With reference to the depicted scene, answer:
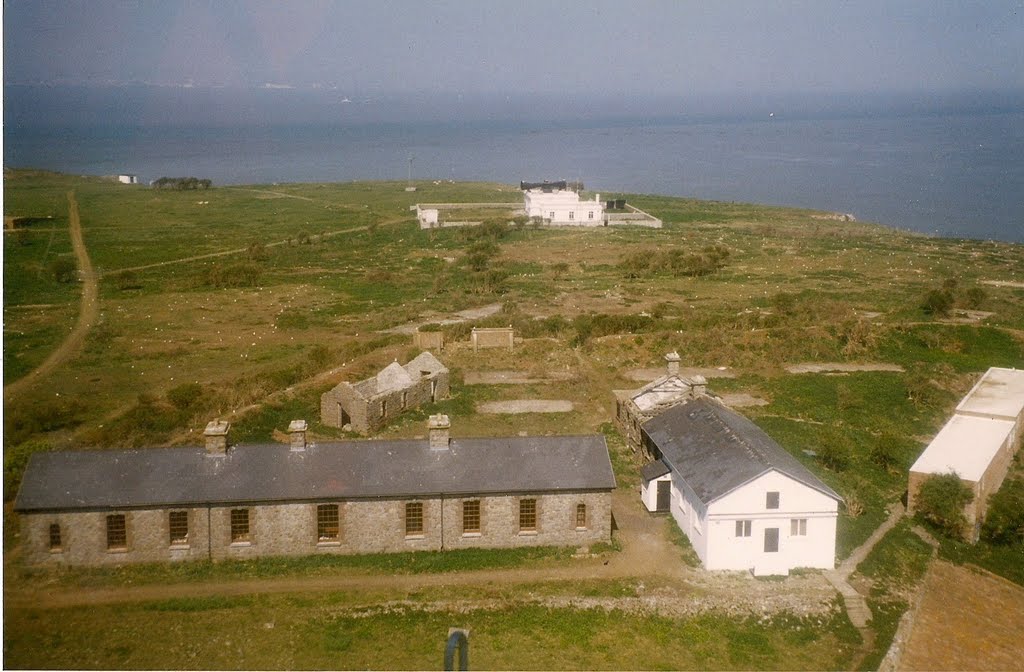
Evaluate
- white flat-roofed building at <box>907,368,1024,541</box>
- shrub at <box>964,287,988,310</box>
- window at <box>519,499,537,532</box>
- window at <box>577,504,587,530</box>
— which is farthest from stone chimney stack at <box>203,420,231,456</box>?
shrub at <box>964,287,988,310</box>

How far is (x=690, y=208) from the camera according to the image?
118000 mm

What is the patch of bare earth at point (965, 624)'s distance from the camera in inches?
815

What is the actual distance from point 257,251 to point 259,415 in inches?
1752

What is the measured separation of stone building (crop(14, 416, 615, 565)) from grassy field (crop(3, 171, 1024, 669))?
2153 mm

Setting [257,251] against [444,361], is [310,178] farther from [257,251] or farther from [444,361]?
[444,361]

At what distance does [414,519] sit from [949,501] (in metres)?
15.9

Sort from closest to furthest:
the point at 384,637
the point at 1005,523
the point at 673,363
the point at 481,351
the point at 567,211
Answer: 1. the point at 384,637
2. the point at 1005,523
3. the point at 673,363
4. the point at 481,351
5. the point at 567,211

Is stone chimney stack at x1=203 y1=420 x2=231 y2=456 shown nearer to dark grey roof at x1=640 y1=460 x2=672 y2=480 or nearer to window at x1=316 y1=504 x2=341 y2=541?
window at x1=316 y1=504 x2=341 y2=541

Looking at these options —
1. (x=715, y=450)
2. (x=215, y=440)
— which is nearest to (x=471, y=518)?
(x=215, y=440)

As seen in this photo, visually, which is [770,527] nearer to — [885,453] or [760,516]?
[760,516]

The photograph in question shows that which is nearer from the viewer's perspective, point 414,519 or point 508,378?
point 414,519

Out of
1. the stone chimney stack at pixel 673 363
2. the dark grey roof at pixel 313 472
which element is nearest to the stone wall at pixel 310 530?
the dark grey roof at pixel 313 472

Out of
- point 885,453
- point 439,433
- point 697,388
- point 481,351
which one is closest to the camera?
point 439,433

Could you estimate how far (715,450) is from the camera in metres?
26.3
